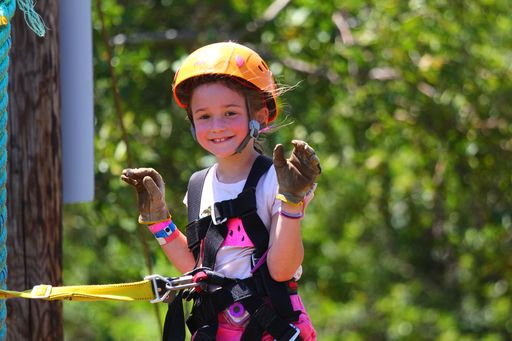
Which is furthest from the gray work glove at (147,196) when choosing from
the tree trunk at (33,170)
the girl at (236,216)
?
the tree trunk at (33,170)

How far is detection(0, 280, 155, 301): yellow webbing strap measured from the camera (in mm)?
2803

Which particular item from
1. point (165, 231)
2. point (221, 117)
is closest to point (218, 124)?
point (221, 117)

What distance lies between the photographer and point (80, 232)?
304 inches

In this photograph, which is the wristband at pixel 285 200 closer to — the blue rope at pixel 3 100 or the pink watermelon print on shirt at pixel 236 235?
the pink watermelon print on shirt at pixel 236 235

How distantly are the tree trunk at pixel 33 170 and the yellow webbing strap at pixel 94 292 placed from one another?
2.23 ft

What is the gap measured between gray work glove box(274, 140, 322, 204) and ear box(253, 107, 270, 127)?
33cm

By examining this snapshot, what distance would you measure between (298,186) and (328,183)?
6001mm

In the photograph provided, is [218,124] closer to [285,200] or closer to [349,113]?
[285,200]

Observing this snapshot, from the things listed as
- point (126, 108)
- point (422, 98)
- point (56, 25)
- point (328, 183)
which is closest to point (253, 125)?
point (56, 25)

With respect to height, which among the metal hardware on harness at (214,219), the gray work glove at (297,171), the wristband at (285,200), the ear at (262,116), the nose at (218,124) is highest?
the ear at (262,116)

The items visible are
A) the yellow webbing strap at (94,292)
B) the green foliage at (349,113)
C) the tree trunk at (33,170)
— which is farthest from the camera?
the green foliage at (349,113)

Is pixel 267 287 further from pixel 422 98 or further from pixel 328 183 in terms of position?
pixel 328 183

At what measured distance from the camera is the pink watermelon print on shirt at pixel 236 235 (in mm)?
2863

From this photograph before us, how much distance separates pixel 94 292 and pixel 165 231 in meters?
0.28
